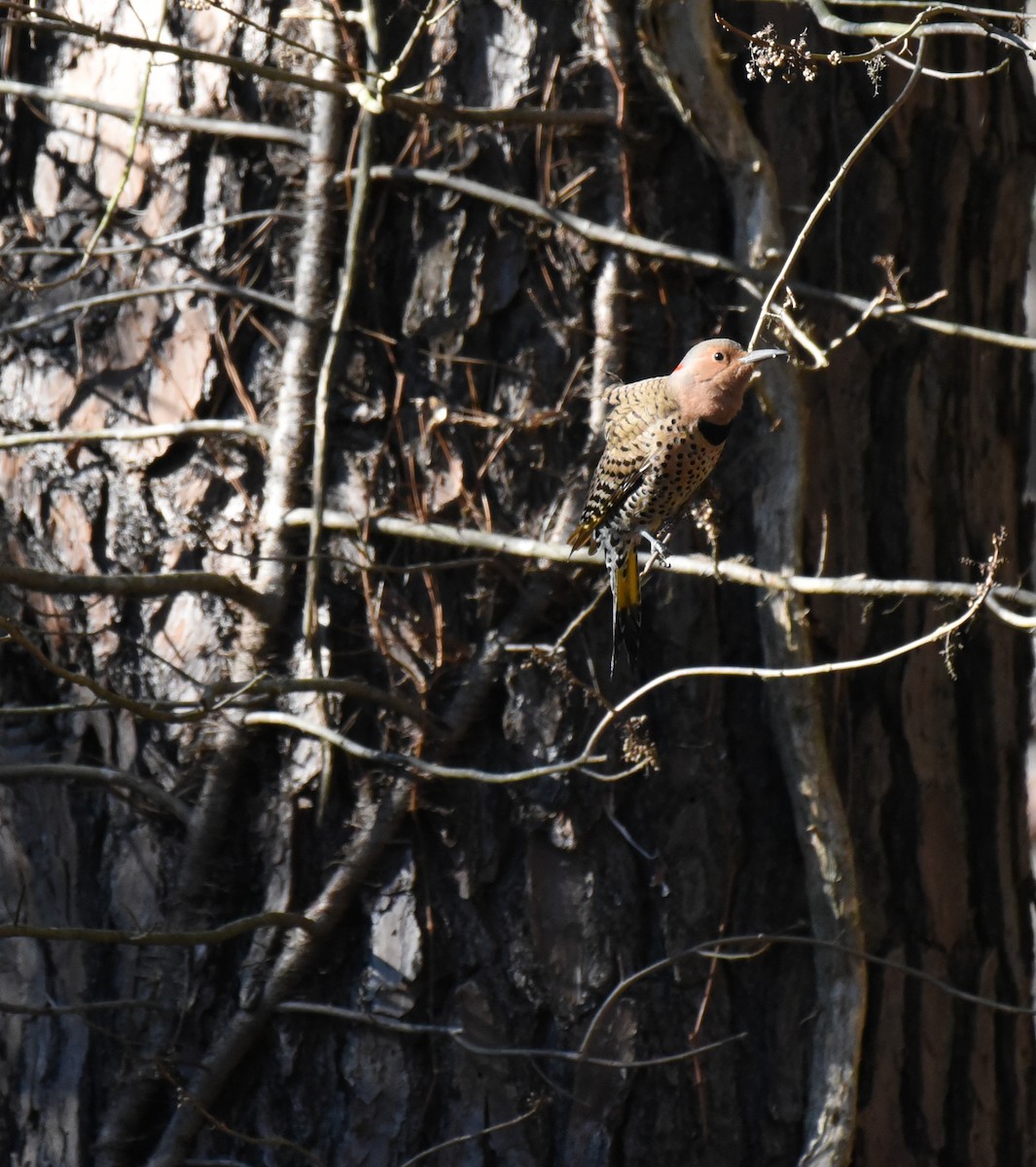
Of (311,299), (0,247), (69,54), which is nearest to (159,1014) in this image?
(311,299)

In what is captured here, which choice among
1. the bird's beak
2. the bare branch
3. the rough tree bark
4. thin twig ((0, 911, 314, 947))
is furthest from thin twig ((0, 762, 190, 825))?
the bird's beak

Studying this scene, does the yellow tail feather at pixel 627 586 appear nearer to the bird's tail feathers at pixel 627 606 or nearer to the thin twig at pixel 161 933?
the bird's tail feathers at pixel 627 606

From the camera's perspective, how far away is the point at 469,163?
252 centimetres

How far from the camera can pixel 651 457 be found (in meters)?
2.17

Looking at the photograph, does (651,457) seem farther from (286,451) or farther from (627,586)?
(286,451)

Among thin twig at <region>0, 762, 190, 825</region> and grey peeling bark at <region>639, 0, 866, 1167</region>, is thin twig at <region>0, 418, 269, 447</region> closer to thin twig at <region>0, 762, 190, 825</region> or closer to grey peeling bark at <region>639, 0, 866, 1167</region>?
thin twig at <region>0, 762, 190, 825</region>

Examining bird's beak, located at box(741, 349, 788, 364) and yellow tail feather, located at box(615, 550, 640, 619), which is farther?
yellow tail feather, located at box(615, 550, 640, 619)

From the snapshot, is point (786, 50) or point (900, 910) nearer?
point (786, 50)

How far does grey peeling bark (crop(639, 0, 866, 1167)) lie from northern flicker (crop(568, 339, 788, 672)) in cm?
27

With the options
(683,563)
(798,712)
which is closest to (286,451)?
(683,563)

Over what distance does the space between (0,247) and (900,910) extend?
2304 mm

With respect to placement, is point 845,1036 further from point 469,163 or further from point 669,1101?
point 469,163

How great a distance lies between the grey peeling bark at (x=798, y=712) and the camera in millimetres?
2469

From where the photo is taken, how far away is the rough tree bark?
8.05 ft
